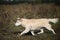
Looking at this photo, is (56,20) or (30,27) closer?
(30,27)

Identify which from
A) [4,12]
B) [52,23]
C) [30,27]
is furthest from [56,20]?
[4,12]

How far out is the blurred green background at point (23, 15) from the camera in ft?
5.16

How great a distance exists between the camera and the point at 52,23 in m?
1.73

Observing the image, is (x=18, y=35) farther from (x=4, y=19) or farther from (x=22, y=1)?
(x=22, y=1)

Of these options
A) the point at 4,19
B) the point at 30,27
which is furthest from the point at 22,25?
the point at 4,19

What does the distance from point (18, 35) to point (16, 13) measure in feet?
1.37

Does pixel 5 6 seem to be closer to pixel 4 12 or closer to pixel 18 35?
pixel 4 12

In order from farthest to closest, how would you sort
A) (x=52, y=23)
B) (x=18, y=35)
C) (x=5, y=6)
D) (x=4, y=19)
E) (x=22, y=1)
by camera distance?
(x=22, y=1) < (x=5, y=6) < (x=4, y=19) < (x=52, y=23) < (x=18, y=35)

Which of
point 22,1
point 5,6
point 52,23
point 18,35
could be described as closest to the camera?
point 18,35

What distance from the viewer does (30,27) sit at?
162 cm

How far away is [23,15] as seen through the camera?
1.93 m

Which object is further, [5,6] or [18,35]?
[5,6]

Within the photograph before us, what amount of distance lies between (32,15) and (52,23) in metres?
0.29

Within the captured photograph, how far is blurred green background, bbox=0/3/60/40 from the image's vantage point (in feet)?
5.16
